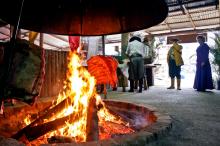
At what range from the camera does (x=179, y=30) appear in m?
15.4

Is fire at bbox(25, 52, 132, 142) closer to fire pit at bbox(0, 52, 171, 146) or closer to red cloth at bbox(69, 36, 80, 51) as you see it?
fire pit at bbox(0, 52, 171, 146)

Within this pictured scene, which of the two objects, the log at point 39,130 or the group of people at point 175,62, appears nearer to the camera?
the log at point 39,130

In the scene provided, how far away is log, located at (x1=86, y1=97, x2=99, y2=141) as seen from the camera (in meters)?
3.43

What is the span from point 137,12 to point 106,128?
211 centimetres

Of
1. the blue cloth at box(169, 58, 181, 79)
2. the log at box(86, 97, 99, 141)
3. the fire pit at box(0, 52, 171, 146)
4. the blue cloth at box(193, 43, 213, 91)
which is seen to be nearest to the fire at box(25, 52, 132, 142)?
the fire pit at box(0, 52, 171, 146)

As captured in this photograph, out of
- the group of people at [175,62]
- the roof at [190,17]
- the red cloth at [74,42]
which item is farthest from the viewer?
the roof at [190,17]

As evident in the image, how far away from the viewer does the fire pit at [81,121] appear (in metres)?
3.34

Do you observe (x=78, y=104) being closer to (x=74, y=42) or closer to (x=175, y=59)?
(x=74, y=42)

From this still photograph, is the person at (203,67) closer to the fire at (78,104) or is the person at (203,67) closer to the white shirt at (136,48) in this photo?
the white shirt at (136,48)

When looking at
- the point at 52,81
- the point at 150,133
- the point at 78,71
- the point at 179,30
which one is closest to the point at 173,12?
the point at 179,30

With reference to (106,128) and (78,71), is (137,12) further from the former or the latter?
(106,128)

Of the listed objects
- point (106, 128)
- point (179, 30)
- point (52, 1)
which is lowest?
point (106, 128)

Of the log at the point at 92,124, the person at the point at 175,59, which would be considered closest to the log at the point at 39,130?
the log at the point at 92,124

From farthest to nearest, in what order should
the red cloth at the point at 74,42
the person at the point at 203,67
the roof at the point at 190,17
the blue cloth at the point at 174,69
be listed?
the roof at the point at 190,17
the blue cloth at the point at 174,69
the person at the point at 203,67
the red cloth at the point at 74,42
